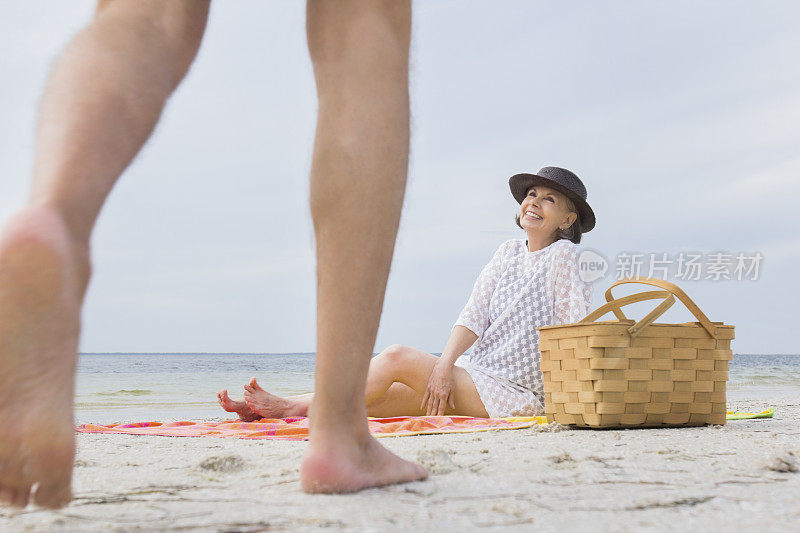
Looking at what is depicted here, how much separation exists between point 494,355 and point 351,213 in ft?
8.24

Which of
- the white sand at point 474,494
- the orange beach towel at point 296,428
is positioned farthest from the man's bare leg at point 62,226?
the orange beach towel at point 296,428

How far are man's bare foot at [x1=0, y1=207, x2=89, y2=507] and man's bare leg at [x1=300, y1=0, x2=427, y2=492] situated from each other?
0.38m

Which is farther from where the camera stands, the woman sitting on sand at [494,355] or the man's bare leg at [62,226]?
the woman sitting on sand at [494,355]

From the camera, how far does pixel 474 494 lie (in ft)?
3.53

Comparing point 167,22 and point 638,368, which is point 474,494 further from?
point 638,368

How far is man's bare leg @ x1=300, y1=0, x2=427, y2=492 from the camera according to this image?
3.53ft

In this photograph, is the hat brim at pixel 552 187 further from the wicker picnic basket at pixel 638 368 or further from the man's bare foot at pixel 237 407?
the man's bare foot at pixel 237 407

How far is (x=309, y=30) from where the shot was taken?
3.88ft

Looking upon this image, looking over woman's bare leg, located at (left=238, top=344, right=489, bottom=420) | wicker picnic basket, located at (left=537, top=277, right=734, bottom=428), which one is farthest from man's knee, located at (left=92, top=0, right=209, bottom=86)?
woman's bare leg, located at (left=238, top=344, right=489, bottom=420)

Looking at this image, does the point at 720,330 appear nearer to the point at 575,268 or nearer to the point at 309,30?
the point at 575,268

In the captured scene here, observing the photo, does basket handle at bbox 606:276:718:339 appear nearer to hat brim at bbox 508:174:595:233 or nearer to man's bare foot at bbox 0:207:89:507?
hat brim at bbox 508:174:595:233

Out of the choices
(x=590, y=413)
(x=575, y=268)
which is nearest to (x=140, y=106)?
(x=590, y=413)

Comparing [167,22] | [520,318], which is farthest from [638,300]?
[167,22]

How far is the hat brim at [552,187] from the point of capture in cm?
371
